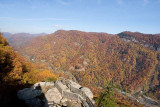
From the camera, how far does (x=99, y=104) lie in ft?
48.3

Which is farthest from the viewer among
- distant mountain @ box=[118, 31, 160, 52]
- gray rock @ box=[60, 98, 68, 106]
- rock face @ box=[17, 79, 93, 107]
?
distant mountain @ box=[118, 31, 160, 52]

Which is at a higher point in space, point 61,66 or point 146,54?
point 146,54

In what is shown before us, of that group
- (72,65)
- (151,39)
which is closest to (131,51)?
(151,39)

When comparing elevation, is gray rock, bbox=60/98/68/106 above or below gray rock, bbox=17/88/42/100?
below

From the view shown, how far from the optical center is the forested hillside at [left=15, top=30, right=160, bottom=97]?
326 feet

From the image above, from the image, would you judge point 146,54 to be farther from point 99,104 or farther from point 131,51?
point 99,104

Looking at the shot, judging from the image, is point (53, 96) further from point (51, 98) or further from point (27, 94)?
point (27, 94)

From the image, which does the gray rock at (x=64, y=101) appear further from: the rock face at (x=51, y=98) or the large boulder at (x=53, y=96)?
the large boulder at (x=53, y=96)

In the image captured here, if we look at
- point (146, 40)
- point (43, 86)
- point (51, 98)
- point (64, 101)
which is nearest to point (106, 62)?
point (146, 40)

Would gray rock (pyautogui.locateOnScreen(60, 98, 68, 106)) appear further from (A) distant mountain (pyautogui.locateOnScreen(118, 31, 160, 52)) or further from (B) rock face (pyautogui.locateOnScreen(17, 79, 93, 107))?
(A) distant mountain (pyautogui.locateOnScreen(118, 31, 160, 52))

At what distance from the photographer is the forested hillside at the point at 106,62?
9950 cm

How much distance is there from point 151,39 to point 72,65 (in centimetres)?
12910

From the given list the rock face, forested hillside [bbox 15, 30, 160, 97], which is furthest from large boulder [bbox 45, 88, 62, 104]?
forested hillside [bbox 15, 30, 160, 97]

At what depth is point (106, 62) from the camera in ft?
426
